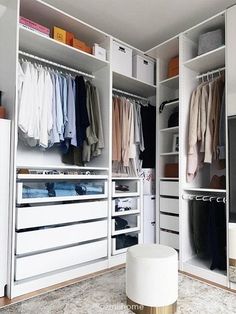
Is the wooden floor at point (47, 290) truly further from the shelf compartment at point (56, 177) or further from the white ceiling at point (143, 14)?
the white ceiling at point (143, 14)

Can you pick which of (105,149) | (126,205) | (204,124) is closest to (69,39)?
(105,149)

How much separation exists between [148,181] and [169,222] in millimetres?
548

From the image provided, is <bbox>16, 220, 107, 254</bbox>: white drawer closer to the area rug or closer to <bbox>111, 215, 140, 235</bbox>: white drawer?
<bbox>111, 215, 140, 235</bbox>: white drawer

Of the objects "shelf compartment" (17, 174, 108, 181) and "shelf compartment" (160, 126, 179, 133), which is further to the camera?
"shelf compartment" (160, 126, 179, 133)

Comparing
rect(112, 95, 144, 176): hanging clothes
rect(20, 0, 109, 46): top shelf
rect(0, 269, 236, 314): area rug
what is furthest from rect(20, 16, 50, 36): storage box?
rect(0, 269, 236, 314): area rug

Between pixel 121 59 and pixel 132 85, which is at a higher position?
pixel 121 59

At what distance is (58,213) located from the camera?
6.77 ft

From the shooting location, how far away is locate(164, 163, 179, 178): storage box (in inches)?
107

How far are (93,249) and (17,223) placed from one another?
79cm

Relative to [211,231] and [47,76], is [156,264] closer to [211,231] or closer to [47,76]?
[211,231]

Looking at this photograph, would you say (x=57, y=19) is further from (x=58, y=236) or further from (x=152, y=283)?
(x=152, y=283)

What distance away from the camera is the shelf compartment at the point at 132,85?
2.73 m

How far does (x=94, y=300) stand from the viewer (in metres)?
1.77

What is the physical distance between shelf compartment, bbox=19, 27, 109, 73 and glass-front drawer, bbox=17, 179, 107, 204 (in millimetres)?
1192
